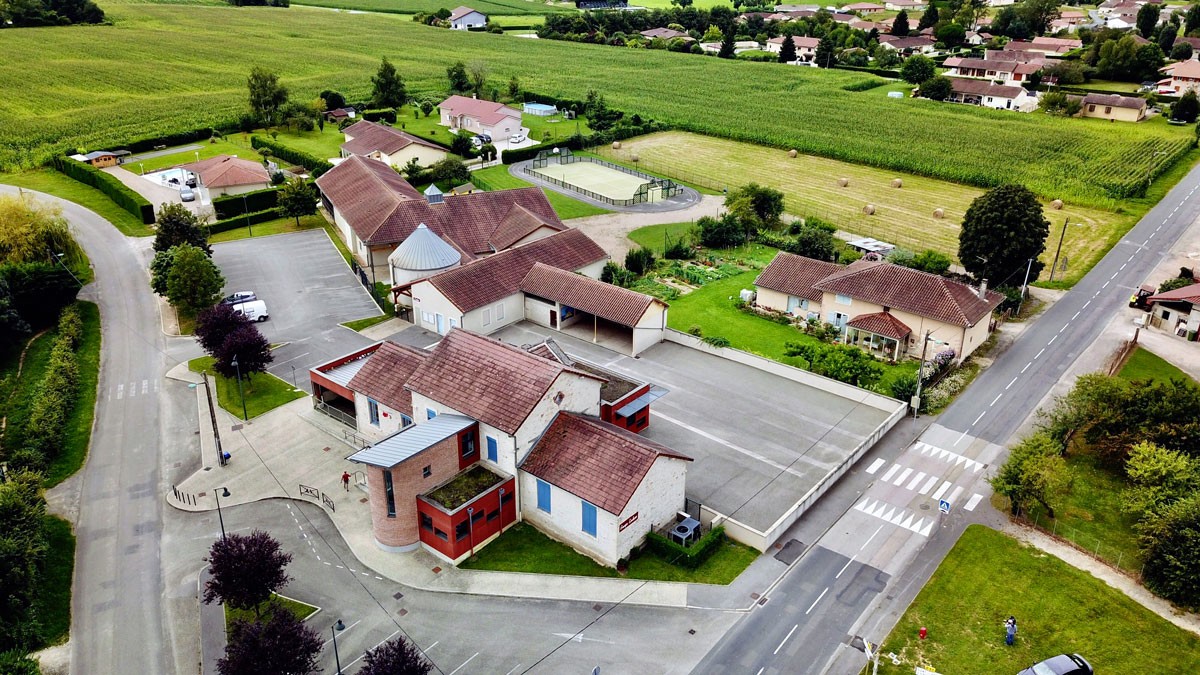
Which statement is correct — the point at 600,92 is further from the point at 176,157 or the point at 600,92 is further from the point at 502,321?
the point at 502,321

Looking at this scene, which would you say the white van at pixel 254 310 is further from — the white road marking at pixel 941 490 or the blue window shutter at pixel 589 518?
the white road marking at pixel 941 490

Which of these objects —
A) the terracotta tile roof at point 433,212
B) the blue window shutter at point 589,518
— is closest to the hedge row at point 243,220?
the terracotta tile roof at point 433,212

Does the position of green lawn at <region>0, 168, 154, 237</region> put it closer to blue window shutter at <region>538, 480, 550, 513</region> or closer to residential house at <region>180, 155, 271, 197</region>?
residential house at <region>180, 155, 271, 197</region>

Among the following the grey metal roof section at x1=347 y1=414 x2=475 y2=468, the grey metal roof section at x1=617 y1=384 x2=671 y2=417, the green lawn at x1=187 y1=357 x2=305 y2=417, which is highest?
the grey metal roof section at x1=347 y1=414 x2=475 y2=468

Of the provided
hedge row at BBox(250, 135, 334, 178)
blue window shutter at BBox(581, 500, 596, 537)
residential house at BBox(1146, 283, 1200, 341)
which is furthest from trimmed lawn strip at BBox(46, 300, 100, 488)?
residential house at BBox(1146, 283, 1200, 341)

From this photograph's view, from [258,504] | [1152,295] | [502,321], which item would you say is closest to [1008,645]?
[258,504]

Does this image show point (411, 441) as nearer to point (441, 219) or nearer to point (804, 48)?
point (441, 219)

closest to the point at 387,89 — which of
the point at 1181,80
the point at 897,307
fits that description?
the point at 897,307

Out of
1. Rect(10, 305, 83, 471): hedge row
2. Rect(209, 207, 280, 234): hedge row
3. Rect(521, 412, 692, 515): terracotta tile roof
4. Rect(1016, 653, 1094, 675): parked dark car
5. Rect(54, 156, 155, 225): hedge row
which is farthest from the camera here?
Rect(54, 156, 155, 225): hedge row
